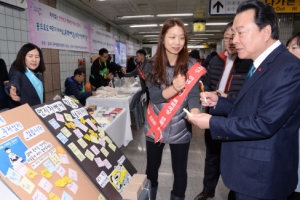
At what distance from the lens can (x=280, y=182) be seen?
3.50ft

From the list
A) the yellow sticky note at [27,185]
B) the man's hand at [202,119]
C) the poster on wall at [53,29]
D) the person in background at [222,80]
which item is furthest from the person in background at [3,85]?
the man's hand at [202,119]

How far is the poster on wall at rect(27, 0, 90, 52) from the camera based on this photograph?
13.5 ft

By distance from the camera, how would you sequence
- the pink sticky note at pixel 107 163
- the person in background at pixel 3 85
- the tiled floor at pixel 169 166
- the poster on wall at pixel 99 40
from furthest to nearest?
1. the poster on wall at pixel 99 40
2. the person in background at pixel 3 85
3. the tiled floor at pixel 169 166
4. the pink sticky note at pixel 107 163

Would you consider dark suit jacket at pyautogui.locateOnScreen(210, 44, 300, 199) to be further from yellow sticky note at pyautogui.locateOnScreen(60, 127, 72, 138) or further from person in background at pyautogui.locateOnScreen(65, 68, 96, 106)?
person in background at pyautogui.locateOnScreen(65, 68, 96, 106)

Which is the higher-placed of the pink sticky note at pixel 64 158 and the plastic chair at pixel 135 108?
the pink sticky note at pixel 64 158

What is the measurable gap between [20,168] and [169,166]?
2.31 m

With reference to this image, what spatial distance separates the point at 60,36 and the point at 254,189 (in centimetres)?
515

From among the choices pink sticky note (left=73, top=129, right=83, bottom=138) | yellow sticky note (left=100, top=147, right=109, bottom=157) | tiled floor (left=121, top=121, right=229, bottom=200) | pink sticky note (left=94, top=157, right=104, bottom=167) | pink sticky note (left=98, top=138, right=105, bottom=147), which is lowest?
tiled floor (left=121, top=121, right=229, bottom=200)

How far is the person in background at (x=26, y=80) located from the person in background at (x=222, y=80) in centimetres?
177

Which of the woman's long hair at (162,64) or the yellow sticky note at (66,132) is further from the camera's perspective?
the woman's long hair at (162,64)

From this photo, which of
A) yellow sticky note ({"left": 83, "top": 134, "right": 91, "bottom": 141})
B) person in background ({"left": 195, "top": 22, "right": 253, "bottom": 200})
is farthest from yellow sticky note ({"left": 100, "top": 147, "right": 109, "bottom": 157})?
person in background ({"left": 195, "top": 22, "right": 253, "bottom": 200})

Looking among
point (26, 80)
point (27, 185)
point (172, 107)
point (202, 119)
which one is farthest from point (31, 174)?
point (26, 80)

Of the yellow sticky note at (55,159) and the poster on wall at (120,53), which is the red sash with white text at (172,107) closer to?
the yellow sticky note at (55,159)

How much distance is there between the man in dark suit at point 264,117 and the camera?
0.95 m
